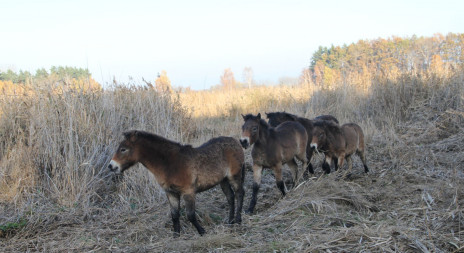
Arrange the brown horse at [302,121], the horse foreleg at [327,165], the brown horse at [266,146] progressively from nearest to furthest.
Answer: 1. the brown horse at [266,146]
2. the horse foreleg at [327,165]
3. the brown horse at [302,121]

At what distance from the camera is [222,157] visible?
230 inches

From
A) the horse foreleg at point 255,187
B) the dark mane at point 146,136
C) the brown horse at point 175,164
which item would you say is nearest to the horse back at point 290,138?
the horse foreleg at point 255,187

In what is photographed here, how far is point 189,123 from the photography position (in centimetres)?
1184

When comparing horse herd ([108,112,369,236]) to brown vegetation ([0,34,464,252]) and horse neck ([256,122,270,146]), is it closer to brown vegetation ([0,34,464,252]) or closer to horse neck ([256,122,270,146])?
horse neck ([256,122,270,146])

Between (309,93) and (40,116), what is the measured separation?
35.9 ft

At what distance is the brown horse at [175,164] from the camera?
5246mm

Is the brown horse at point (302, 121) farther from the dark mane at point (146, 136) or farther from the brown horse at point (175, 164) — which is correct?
the dark mane at point (146, 136)

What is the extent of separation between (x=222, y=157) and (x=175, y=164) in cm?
80

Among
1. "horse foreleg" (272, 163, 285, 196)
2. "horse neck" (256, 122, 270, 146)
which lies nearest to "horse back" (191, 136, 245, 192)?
"horse neck" (256, 122, 270, 146)

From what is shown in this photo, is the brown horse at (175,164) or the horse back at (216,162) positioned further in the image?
the horse back at (216,162)

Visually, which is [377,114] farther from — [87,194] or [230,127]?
[87,194]

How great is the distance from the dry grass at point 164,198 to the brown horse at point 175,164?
1.77ft

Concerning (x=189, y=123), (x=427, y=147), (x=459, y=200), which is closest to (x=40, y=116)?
(x=189, y=123)

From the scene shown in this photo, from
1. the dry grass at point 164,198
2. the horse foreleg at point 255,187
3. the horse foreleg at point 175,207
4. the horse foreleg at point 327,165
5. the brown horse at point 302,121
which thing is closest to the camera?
the dry grass at point 164,198
